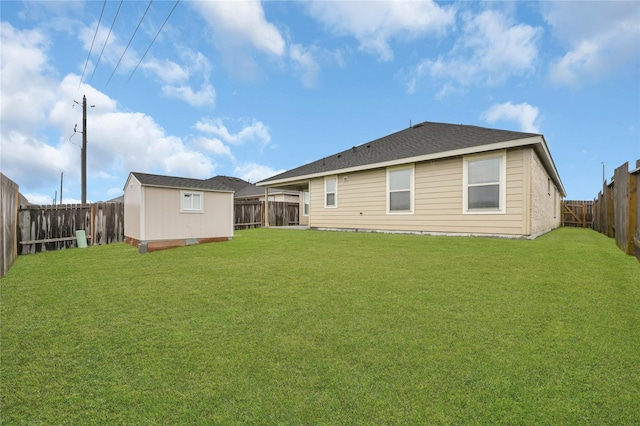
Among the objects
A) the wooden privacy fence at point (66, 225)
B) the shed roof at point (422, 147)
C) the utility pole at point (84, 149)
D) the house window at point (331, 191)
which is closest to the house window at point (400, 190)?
the shed roof at point (422, 147)

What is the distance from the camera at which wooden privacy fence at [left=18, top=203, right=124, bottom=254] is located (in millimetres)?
8680

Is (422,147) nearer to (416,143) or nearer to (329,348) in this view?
(416,143)

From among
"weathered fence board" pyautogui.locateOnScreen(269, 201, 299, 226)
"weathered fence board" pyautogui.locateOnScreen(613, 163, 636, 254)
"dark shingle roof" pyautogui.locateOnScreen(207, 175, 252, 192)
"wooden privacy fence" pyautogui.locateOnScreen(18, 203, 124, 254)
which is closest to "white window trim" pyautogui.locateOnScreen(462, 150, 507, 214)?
"weathered fence board" pyautogui.locateOnScreen(613, 163, 636, 254)

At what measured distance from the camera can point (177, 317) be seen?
9.81ft

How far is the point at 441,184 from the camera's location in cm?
949

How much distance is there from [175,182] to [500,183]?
9938mm

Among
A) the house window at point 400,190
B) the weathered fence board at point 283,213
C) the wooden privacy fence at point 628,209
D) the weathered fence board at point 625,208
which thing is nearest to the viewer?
the wooden privacy fence at point 628,209

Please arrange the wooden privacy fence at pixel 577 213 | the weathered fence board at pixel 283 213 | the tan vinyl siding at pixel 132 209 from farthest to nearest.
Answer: the wooden privacy fence at pixel 577 213, the weathered fence board at pixel 283 213, the tan vinyl siding at pixel 132 209

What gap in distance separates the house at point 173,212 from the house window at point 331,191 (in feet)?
15.0

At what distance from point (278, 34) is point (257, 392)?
1364 cm

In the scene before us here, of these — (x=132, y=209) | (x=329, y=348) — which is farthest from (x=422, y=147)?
(x=132, y=209)

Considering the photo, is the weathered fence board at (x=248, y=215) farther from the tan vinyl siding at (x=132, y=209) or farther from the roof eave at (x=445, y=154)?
the tan vinyl siding at (x=132, y=209)

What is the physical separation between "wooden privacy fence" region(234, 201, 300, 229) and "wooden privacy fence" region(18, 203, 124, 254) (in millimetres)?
5753

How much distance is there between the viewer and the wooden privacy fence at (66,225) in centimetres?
868
